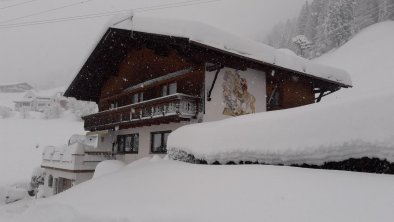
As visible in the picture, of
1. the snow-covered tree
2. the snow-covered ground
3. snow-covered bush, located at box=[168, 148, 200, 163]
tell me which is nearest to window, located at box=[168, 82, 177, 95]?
snow-covered bush, located at box=[168, 148, 200, 163]

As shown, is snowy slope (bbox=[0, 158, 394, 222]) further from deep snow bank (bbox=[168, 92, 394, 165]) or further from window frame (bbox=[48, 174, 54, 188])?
window frame (bbox=[48, 174, 54, 188])

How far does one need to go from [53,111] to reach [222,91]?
Answer: 67.5 meters

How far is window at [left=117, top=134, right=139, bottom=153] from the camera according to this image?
20.2 metres

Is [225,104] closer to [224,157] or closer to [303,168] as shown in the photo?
[224,157]

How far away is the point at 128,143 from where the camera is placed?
21109 millimetres

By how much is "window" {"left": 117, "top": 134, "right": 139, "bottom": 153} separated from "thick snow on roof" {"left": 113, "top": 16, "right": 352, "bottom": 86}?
6824mm

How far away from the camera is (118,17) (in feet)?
55.6

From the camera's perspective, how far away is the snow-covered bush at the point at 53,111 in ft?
245

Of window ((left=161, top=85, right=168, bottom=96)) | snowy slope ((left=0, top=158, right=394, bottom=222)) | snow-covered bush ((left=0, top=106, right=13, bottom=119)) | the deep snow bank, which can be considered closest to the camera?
snowy slope ((left=0, top=158, right=394, bottom=222))

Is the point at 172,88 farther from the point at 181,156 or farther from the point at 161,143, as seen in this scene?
the point at 181,156

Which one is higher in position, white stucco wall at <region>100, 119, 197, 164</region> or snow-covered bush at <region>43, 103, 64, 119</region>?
snow-covered bush at <region>43, 103, 64, 119</region>

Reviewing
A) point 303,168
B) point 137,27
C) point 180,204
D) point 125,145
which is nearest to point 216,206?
point 180,204

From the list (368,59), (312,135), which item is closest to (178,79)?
(312,135)

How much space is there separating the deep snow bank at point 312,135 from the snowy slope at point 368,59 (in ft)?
110
